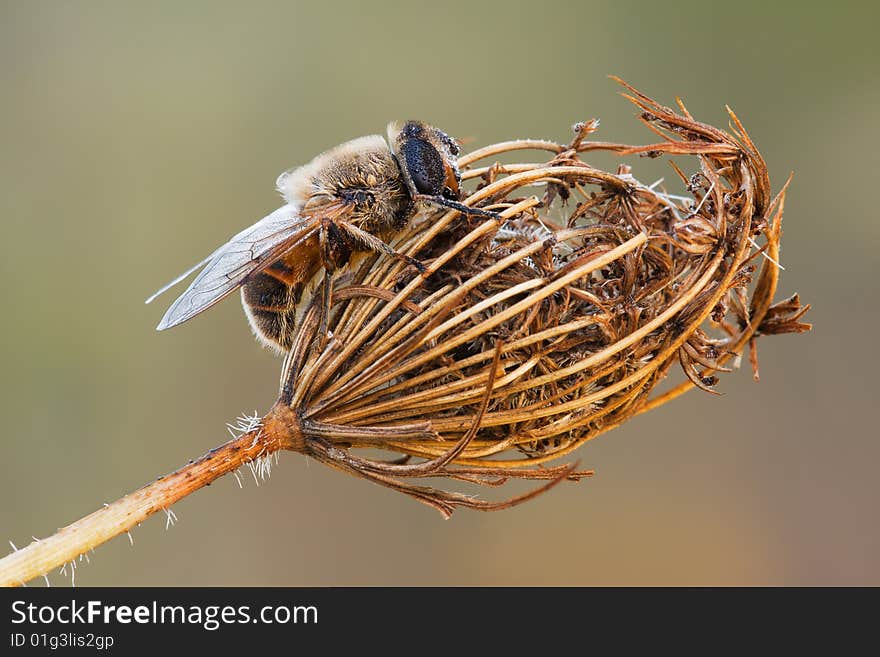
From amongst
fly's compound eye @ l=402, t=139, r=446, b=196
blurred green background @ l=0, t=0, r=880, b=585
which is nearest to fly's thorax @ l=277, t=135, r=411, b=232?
fly's compound eye @ l=402, t=139, r=446, b=196

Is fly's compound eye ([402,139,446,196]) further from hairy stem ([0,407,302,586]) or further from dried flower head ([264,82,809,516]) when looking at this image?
hairy stem ([0,407,302,586])

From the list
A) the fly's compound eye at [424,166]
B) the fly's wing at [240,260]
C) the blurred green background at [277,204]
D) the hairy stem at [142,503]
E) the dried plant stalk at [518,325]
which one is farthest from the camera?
the blurred green background at [277,204]

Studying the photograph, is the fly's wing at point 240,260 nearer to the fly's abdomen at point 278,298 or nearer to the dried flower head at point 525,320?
the fly's abdomen at point 278,298

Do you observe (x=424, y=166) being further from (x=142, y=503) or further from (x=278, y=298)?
(x=142, y=503)

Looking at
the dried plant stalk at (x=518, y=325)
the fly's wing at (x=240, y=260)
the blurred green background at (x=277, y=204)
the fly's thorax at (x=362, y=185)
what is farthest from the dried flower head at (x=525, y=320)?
the blurred green background at (x=277, y=204)

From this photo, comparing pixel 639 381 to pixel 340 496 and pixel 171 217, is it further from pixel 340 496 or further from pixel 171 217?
pixel 171 217

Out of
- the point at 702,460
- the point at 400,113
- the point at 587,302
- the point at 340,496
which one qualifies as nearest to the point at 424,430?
the point at 587,302

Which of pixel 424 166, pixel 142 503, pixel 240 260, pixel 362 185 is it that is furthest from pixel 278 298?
pixel 142 503
